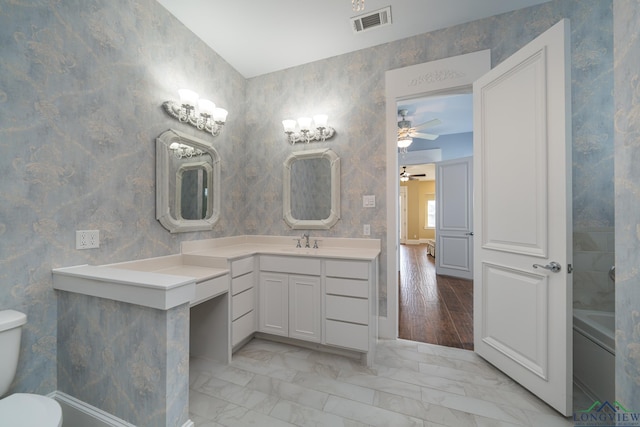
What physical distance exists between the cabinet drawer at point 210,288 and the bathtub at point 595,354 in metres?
2.47

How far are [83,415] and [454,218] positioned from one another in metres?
5.21

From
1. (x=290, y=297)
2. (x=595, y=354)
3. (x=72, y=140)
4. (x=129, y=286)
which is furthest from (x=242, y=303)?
(x=595, y=354)

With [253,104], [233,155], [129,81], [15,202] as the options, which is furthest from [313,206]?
[15,202]

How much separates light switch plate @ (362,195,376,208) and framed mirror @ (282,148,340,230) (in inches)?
10.7

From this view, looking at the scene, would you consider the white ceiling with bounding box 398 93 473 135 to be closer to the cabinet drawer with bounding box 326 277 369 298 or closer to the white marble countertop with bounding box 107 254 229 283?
the cabinet drawer with bounding box 326 277 369 298

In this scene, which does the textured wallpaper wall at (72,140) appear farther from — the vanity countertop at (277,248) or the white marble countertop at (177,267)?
the vanity countertop at (277,248)

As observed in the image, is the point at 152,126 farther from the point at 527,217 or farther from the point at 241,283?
the point at 527,217

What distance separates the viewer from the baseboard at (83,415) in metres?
1.25

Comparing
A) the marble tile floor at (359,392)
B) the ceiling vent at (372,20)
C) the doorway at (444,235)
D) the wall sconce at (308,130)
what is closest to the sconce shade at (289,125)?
the wall sconce at (308,130)

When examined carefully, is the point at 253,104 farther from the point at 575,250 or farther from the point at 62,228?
the point at 575,250

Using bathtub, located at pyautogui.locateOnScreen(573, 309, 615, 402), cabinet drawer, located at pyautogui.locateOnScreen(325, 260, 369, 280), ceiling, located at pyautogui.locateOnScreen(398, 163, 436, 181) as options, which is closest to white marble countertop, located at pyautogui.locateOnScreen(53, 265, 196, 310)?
cabinet drawer, located at pyautogui.locateOnScreen(325, 260, 369, 280)

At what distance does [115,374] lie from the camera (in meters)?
1.25

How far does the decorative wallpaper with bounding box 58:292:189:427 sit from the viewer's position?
1.15 meters

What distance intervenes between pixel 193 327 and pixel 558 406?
2.54 meters
